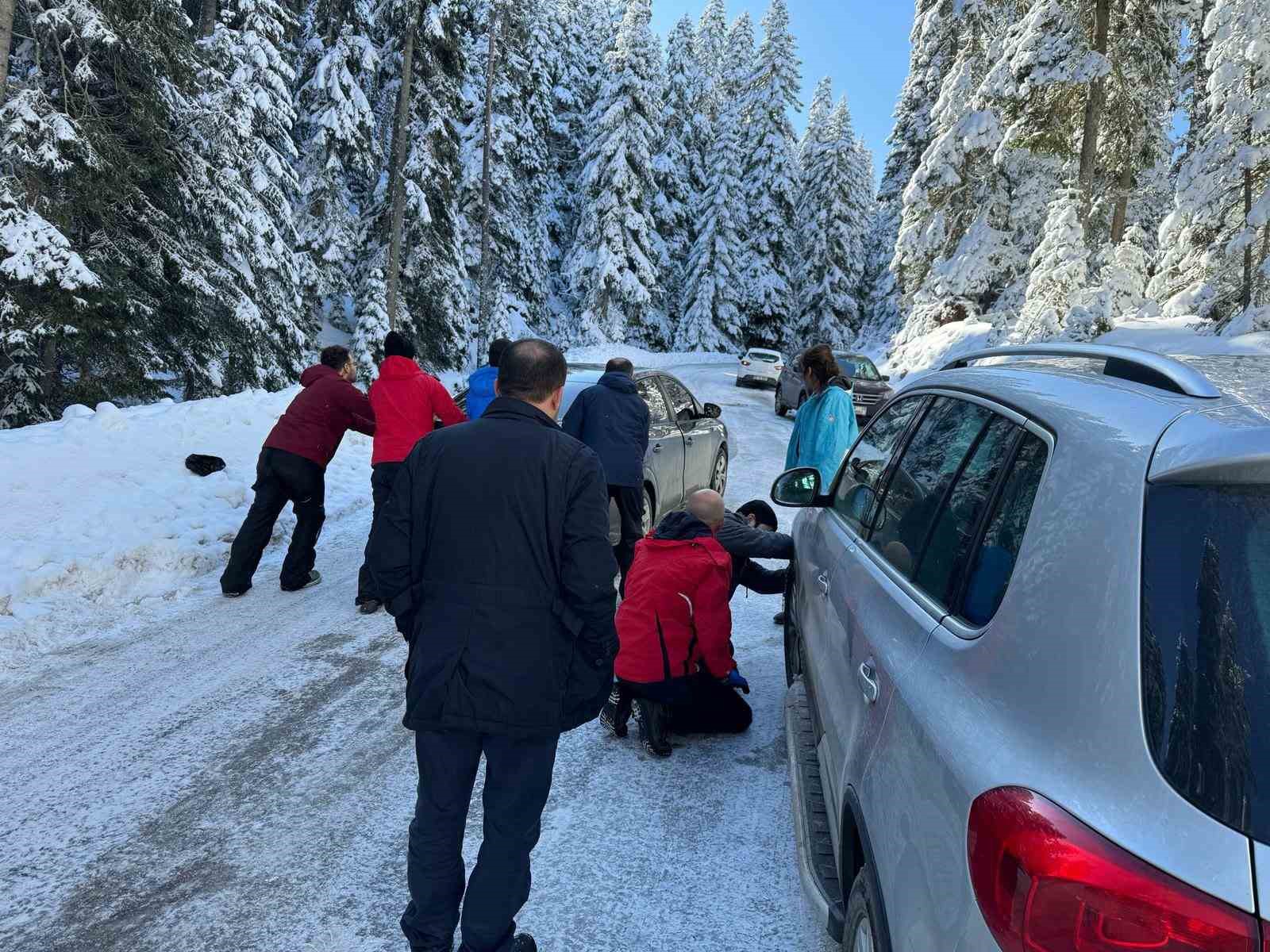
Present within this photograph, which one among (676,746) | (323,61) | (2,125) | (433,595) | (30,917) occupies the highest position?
(323,61)

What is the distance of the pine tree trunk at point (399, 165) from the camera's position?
2307cm

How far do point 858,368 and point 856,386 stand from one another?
1.10m

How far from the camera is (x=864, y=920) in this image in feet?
6.90

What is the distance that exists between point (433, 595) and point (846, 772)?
1351 mm

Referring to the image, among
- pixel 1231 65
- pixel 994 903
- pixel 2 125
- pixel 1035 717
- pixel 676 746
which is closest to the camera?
pixel 994 903

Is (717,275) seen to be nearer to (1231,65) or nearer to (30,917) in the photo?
(1231,65)

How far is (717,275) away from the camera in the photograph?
1660 inches

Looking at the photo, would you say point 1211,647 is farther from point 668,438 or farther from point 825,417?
point 668,438

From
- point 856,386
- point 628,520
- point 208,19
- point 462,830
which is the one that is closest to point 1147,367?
point 462,830

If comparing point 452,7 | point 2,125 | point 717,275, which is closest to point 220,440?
point 2,125

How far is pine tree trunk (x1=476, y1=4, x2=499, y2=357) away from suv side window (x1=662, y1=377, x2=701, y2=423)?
23.0 metres

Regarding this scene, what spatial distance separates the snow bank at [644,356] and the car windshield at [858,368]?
41.4 feet

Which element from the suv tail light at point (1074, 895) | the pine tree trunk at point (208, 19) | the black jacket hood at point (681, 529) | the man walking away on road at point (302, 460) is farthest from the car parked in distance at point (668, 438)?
the pine tree trunk at point (208, 19)

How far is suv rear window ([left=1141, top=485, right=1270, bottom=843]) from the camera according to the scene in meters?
1.19
